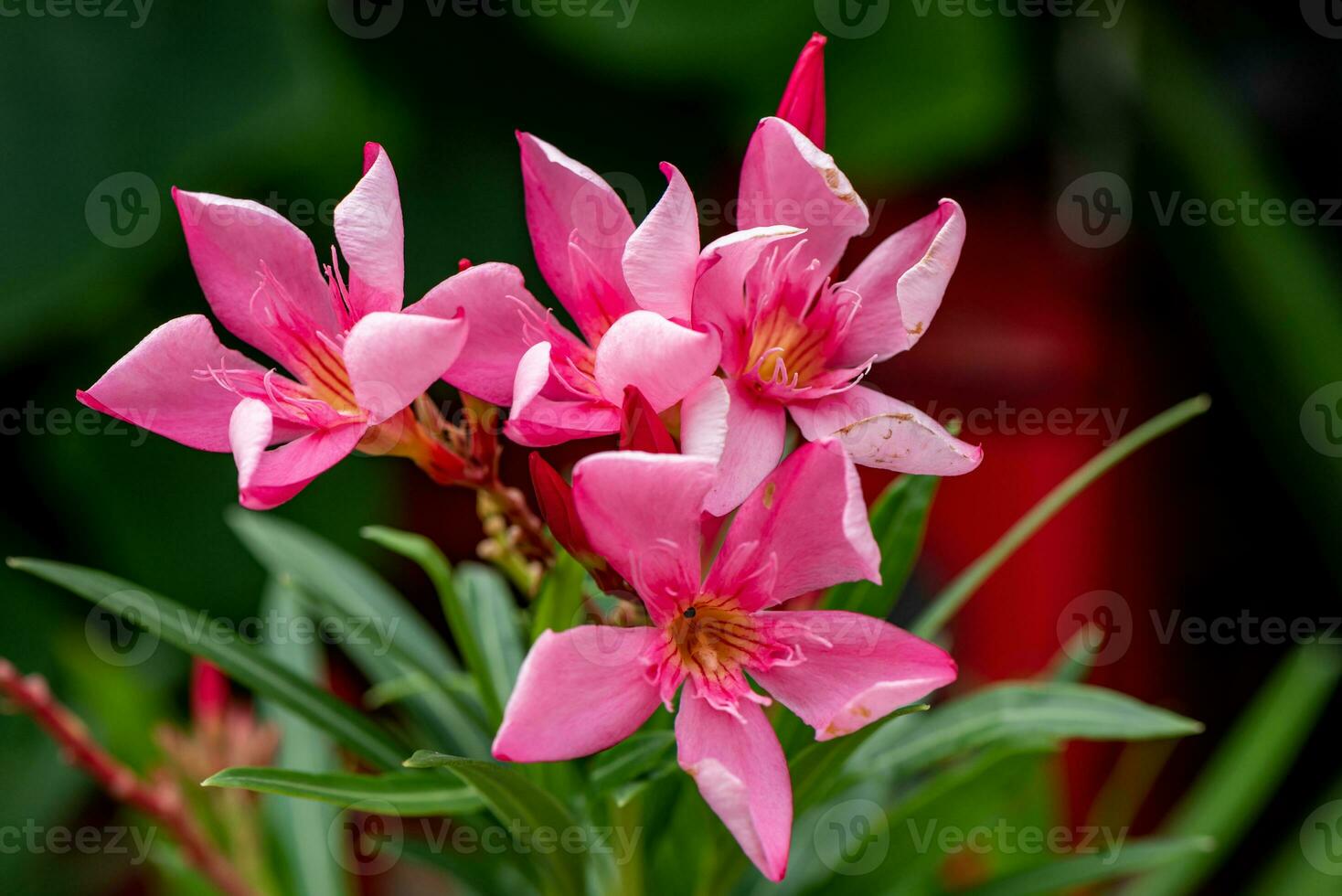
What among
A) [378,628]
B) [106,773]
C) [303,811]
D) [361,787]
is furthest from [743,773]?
[303,811]

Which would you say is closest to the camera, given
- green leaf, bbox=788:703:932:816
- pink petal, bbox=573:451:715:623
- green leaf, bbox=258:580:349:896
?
pink petal, bbox=573:451:715:623

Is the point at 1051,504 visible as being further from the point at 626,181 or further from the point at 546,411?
the point at 626,181

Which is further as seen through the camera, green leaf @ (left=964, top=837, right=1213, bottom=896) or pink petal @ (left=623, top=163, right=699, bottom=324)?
green leaf @ (left=964, top=837, right=1213, bottom=896)

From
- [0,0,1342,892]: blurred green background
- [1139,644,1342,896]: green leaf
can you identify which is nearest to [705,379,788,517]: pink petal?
[1139,644,1342,896]: green leaf

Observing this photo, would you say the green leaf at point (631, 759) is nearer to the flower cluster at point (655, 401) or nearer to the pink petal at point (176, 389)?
the flower cluster at point (655, 401)

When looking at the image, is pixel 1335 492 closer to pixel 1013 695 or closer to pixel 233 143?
pixel 1013 695

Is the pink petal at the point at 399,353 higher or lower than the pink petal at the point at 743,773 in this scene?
higher

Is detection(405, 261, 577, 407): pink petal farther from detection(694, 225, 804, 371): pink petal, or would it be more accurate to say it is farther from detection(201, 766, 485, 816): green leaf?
detection(201, 766, 485, 816): green leaf

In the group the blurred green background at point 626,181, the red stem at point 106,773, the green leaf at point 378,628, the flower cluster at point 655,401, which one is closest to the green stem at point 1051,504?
the flower cluster at point 655,401
